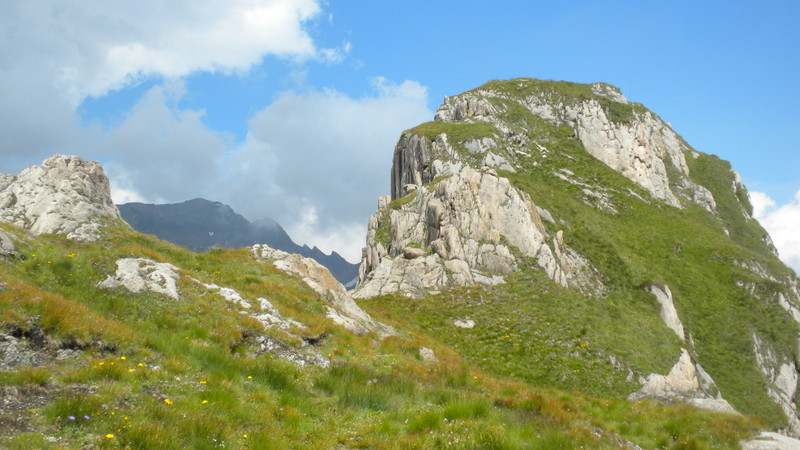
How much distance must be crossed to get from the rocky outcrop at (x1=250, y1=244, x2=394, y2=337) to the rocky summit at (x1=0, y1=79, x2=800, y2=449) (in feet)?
0.64

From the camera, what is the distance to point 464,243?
44.2m

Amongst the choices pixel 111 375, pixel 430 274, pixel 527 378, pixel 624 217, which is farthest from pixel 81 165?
pixel 624 217

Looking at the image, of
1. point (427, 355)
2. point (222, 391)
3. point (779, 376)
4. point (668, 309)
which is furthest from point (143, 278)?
point (779, 376)

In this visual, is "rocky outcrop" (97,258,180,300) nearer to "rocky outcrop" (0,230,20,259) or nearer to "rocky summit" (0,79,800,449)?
"rocky summit" (0,79,800,449)

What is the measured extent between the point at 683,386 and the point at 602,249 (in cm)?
2407

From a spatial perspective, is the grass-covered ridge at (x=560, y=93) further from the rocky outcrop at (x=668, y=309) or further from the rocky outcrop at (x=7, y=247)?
the rocky outcrop at (x=7, y=247)

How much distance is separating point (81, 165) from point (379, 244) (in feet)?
103

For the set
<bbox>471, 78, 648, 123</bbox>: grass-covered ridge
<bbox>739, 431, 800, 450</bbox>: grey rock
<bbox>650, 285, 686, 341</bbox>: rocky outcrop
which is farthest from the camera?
<bbox>471, 78, 648, 123</bbox>: grass-covered ridge

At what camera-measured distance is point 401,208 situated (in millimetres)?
53656

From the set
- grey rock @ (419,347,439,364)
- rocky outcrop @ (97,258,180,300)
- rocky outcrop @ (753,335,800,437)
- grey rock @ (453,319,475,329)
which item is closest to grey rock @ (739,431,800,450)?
grey rock @ (419,347,439,364)

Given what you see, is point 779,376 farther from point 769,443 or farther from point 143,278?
point 143,278

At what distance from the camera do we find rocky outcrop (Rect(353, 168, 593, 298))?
41250 mm

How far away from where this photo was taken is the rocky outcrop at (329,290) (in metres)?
21.5

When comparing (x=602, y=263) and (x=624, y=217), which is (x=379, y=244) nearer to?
(x=602, y=263)
